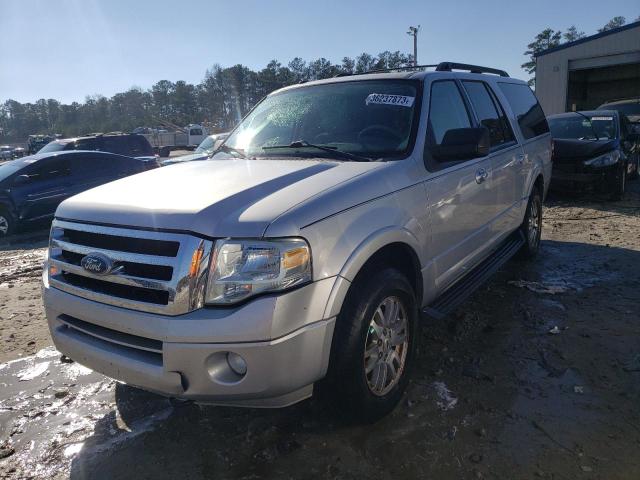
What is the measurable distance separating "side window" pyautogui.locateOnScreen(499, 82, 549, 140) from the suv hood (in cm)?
284

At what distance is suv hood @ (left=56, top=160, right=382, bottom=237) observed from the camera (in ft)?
7.20

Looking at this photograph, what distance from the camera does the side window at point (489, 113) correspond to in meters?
4.14

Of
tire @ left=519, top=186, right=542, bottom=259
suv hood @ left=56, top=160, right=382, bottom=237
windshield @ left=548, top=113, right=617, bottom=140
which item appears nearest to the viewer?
suv hood @ left=56, top=160, right=382, bottom=237

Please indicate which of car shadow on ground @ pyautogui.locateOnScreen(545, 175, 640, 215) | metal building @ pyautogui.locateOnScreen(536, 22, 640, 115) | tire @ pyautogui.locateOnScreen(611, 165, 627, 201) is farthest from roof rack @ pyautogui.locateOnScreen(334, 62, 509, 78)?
metal building @ pyautogui.locateOnScreen(536, 22, 640, 115)

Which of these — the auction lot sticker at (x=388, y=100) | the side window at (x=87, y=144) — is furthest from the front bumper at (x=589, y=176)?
the side window at (x=87, y=144)

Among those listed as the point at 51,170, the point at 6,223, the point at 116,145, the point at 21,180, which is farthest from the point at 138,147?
the point at 6,223

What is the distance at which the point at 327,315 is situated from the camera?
7.39 ft

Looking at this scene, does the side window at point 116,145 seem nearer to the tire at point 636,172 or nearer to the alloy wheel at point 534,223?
the alloy wheel at point 534,223

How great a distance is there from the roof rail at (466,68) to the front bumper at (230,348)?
2.53m

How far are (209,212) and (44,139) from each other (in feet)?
143

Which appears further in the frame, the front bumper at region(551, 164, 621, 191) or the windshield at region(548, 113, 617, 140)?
the windshield at region(548, 113, 617, 140)

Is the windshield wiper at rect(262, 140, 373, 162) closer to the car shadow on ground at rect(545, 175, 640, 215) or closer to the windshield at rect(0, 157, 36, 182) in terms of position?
the car shadow on ground at rect(545, 175, 640, 215)

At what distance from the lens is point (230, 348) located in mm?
2084

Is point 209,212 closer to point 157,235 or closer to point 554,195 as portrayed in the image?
point 157,235
